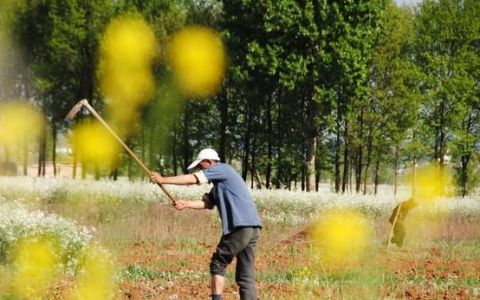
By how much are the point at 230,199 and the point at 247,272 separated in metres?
0.90

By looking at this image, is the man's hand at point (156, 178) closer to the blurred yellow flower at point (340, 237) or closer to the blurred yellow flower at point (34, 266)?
the blurred yellow flower at point (34, 266)

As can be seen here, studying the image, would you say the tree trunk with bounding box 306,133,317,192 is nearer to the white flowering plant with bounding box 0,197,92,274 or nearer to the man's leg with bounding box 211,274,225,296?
the white flowering plant with bounding box 0,197,92,274

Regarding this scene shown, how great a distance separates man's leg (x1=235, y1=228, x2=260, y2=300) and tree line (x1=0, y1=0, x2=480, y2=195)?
77.6 ft

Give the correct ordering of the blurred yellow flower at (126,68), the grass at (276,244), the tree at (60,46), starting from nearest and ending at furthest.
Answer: the grass at (276,244)
the blurred yellow flower at (126,68)
the tree at (60,46)

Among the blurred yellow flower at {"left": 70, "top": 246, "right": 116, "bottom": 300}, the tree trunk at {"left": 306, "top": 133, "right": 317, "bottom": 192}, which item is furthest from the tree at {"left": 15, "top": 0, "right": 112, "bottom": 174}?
the blurred yellow flower at {"left": 70, "top": 246, "right": 116, "bottom": 300}

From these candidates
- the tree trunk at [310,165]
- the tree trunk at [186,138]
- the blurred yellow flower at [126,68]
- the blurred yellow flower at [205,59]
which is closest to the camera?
the tree trunk at [310,165]

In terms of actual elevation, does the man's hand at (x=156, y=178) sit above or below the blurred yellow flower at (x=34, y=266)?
above

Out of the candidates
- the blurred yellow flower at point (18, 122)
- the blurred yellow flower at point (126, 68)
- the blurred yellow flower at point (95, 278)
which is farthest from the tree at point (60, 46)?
the blurred yellow flower at point (95, 278)

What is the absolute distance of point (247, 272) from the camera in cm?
900

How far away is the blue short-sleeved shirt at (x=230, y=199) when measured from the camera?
28.8 feet

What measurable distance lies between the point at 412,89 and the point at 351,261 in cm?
2667

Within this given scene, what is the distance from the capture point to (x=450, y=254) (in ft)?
54.3

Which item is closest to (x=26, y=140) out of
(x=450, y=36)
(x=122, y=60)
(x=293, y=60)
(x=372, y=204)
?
(x=122, y=60)

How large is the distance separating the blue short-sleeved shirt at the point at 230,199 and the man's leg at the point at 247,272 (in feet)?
0.68
